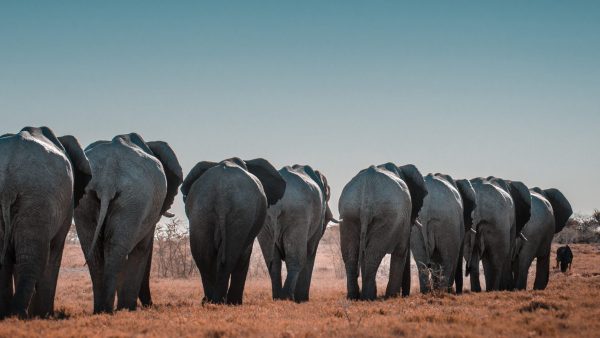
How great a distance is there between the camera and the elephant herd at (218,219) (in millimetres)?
10430

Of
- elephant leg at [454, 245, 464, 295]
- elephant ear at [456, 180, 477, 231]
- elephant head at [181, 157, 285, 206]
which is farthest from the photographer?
elephant ear at [456, 180, 477, 231]

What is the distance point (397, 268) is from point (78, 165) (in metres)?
8.55

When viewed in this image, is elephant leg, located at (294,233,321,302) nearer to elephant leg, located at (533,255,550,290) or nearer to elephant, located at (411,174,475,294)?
elephant, located at (411,174,475,294)

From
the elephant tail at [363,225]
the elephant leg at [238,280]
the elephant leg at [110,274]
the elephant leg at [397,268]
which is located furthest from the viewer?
the elephant leg at [397,268]

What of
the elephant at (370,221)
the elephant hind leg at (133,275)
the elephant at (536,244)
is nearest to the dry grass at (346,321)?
the elephant hind leg at (133,275)

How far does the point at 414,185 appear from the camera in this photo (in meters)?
18.1

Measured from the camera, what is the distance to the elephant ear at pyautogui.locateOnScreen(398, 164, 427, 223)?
17.7 m

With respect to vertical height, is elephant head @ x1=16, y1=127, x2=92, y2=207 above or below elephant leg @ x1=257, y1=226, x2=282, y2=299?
above

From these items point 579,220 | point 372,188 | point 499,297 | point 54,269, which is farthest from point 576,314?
point 579,220

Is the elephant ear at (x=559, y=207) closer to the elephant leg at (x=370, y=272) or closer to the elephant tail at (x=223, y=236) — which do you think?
the elephant leg at (x=370, y=272)

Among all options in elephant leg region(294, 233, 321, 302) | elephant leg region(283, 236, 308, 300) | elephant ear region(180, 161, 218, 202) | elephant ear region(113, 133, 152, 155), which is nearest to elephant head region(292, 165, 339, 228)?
elephant leg region(294, 233, 321, 302)

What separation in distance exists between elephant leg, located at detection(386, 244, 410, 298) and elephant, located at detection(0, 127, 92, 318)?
28.6 ft

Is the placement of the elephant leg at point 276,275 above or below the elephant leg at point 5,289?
below

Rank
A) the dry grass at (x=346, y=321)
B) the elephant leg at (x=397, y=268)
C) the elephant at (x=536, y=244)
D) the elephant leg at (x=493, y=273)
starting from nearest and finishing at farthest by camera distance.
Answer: the dry grass at (x=346, y=321), the elephant leg at (x=397, y=268), the elephant leg at (x=493, y=273), the elephant at (x=536, y=244)
